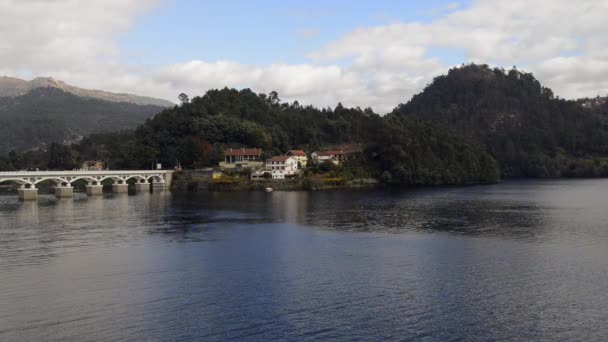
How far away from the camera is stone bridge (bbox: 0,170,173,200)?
297 feet

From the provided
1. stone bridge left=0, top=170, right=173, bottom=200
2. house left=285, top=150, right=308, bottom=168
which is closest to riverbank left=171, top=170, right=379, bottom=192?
stone bridge left=0, top=170, right=173, bottom=200

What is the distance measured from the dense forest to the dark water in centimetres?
6950

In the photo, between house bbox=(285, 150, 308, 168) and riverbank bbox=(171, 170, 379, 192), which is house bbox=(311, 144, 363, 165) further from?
riverbank bbox=(171, 170, 379, 192)

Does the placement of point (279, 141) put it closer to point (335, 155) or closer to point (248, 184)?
point (335, 155)

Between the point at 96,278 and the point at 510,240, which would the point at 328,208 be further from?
the point at 96,278

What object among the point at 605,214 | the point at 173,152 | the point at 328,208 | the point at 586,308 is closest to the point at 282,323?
the point at 586,308

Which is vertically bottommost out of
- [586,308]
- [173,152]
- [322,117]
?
[586,308]

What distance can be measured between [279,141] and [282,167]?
2436 cm

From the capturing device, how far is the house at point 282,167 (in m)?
123

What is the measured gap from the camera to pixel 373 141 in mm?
140125

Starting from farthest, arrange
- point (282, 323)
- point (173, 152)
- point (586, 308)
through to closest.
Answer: point (173, 152), point (586, 308), point (282, 323)

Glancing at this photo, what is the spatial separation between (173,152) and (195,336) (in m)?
115

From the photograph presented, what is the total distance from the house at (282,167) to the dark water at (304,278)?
58.2 m

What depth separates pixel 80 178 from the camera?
368 ft
